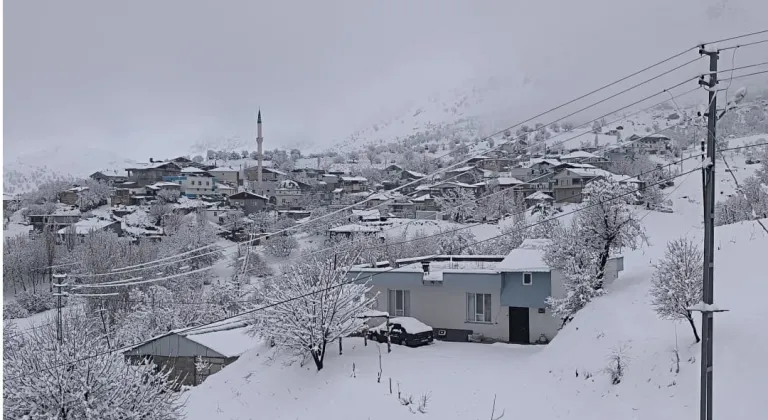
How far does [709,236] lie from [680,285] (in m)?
7.78

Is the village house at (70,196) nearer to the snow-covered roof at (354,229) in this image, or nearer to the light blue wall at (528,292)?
the snow-covered roof at (354,229)

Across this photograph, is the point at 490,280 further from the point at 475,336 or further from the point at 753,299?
the point at 753,299

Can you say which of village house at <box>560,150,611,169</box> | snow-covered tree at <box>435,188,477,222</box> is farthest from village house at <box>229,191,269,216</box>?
village house at <box>560,150,611,169</box>

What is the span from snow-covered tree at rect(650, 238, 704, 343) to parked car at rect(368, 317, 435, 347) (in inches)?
348

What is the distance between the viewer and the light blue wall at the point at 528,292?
23.2 m

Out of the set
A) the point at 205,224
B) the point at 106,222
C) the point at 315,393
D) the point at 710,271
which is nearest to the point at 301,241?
the point at 205,224

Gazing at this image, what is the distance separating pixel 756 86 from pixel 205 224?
172077 millimetres

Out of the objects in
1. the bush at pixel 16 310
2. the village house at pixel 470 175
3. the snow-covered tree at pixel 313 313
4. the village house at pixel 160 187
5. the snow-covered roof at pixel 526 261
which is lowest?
the bush at pixel 16 310

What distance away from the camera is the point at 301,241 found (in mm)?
72000

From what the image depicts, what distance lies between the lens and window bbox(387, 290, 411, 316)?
1008 inches

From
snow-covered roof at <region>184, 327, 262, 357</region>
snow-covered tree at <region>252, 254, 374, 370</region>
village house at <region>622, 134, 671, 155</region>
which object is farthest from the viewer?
village house at <region>622, 134, 671, 155</region>

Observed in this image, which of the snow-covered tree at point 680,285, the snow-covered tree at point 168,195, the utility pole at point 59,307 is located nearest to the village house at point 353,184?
the snow-covered tree at point 168,195

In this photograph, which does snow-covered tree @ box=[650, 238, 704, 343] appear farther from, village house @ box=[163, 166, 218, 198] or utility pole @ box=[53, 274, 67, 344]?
village house @ box=[163, 166, 218, 198]

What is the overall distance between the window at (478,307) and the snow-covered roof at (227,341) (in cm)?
910
